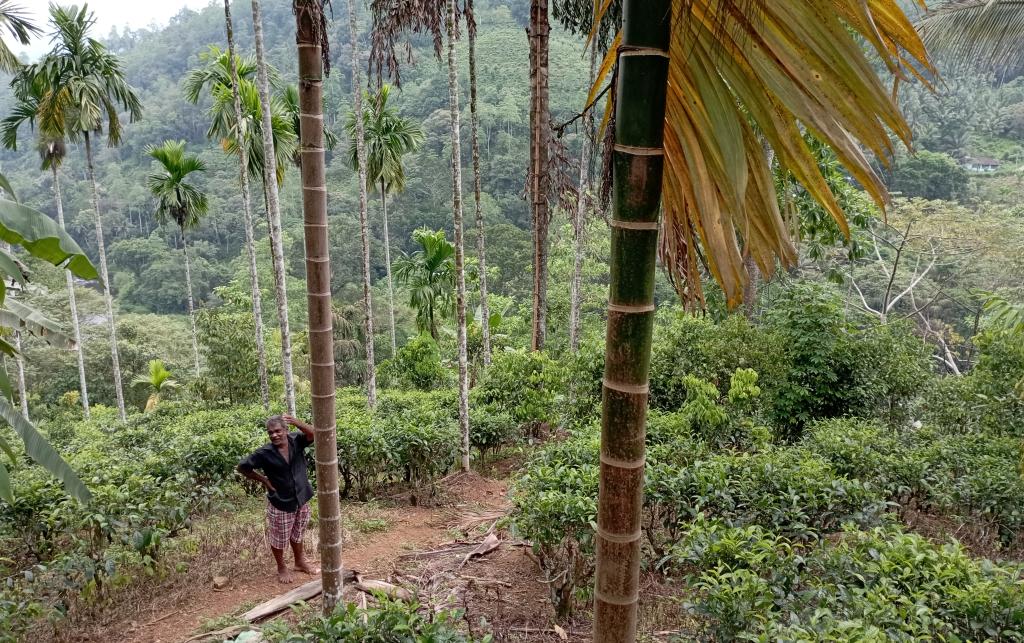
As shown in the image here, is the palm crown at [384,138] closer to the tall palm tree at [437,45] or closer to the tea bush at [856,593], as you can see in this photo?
the tall palm tree at [437,45]

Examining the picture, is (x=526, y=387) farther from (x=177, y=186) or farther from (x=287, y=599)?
(x=177, y=186)

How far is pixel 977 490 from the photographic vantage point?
6145mm

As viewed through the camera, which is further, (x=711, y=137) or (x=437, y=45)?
(x=437, y=45)

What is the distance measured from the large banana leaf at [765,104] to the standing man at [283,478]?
14.2ft

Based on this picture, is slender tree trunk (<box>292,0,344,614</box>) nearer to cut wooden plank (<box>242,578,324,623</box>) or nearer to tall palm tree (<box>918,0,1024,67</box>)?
cut wooden plank (<box>242,578,324,623</box>)

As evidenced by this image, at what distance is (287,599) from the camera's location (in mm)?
5324

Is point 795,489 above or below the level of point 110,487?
above

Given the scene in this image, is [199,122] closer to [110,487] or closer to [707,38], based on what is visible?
[110,487]

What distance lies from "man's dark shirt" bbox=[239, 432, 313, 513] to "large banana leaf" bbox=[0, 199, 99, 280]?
3109 millimetres

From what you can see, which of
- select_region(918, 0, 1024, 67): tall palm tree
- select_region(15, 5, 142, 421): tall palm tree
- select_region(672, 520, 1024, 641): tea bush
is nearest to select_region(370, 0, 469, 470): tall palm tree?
select_region(672, 520, 1024, 641): tea bush

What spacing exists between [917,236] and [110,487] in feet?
72.0

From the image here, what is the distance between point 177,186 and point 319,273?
56.1ft

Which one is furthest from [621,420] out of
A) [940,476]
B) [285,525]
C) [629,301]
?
[940,476]

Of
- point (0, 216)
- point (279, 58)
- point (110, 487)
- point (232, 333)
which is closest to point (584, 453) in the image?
point (110, 487)
